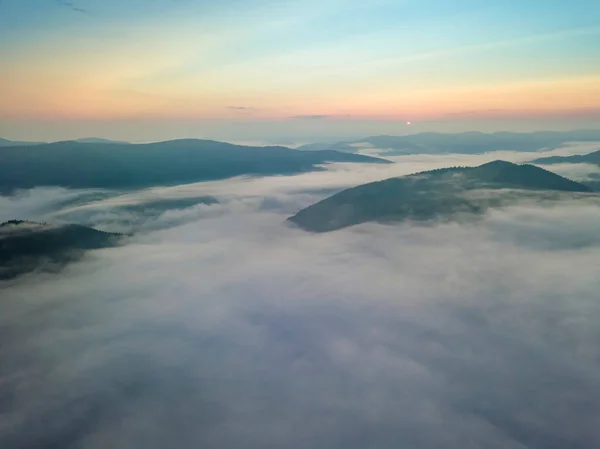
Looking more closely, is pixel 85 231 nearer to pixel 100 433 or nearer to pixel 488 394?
pixel 100 433

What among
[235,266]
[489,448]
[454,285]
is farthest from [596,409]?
[235,266]

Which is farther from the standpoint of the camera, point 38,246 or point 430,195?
point 430,195

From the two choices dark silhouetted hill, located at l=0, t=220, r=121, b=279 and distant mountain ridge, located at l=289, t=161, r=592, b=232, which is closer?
dark silhouetted hill, located at l=0, t=220, r=121, b=279

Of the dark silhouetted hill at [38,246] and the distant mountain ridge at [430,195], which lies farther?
the distant mountain ridge at [430,195]

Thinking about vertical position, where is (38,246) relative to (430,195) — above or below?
below
